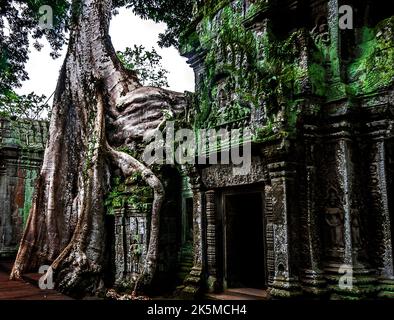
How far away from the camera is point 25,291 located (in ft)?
21.3

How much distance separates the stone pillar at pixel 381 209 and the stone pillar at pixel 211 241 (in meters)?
2.27

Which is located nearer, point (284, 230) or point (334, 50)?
point (284, 230)

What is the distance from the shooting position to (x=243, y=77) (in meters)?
5.56

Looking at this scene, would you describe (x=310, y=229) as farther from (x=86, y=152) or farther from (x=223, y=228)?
(x=86, y=152)

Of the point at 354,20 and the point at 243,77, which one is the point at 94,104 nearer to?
the point at 243,77

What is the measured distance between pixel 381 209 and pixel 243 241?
229 centimetres

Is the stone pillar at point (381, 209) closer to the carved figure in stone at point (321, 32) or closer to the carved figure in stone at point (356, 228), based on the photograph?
the carved figure in stone at point (356, 228)

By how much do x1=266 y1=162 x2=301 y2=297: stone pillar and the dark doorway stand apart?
973mm

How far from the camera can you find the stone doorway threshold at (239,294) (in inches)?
207

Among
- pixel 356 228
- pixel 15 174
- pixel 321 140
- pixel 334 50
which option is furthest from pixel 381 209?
pixel 15 174

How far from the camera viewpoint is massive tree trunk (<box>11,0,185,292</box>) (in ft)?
23.2

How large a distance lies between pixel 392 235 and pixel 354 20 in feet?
8.77

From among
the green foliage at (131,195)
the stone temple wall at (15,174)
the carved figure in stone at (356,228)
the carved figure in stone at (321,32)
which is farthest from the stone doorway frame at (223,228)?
the stone temple wall at (15,174)

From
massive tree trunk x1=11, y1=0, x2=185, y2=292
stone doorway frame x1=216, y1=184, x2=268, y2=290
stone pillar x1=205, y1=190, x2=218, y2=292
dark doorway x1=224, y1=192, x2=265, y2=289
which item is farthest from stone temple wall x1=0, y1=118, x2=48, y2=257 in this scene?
dark doorway x1=224, y1=192, x2=265, y2=289
